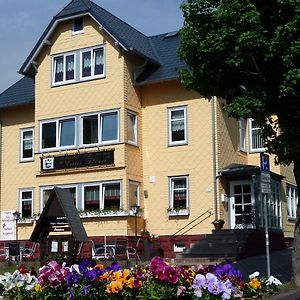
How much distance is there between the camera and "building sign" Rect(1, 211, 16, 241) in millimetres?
30547

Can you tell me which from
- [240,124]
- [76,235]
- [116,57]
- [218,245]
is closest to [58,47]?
A: [116,57]

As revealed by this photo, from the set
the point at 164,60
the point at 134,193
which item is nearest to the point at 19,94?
the point at 164,60

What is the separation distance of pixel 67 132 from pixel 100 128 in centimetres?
194

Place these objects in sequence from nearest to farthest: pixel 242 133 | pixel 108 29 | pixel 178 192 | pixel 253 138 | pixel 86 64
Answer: pixel 108 29, pixel 178 192, pixel 86 64, pixel 242 133, pixel 253 138

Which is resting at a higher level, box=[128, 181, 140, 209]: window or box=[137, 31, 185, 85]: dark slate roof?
box=[137, 31, 185, 85]: dark slate roof

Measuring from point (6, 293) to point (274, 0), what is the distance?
9856 millimetres

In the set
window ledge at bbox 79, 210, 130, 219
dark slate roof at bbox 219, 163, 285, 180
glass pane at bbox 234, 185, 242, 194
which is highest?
dark slate roof at bbox 219, 163, 285, 180

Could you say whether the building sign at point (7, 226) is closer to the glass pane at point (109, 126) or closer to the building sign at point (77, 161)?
the building sign at point (77, 161)

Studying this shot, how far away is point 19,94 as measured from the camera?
32594mm

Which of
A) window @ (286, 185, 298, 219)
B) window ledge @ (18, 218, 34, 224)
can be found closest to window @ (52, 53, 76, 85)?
window ledge @ (18, 218, 34, 224)

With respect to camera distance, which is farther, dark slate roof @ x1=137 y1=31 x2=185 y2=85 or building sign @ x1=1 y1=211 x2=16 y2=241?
building sign @ x1=1 y1=211 x2=16 y2=241

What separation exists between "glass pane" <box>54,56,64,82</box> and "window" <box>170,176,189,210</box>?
7243mm

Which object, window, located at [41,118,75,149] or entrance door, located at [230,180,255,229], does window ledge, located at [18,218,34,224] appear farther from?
entrance door, located at [230,180,255,229]

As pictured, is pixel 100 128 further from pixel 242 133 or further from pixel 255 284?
pixel 255 284
